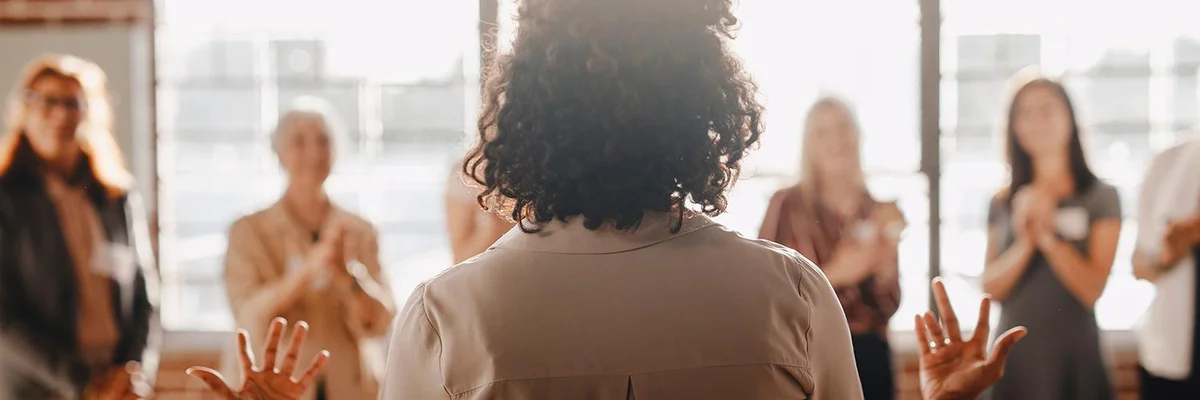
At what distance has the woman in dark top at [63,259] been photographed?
2807mm

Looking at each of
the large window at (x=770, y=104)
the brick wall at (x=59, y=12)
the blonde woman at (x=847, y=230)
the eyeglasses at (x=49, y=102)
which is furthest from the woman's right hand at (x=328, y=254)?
the brick wall at (x=59, y=12)

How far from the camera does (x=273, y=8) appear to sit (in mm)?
4391

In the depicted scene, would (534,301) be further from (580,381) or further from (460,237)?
(460,237)

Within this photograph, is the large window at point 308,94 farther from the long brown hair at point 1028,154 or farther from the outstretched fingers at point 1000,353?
the outstretched fingers at point 1000,353

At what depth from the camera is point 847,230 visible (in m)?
3.22

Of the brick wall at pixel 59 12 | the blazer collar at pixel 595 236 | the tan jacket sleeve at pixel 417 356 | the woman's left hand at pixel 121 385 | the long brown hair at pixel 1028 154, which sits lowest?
the woman's left hand at pixel 121 385

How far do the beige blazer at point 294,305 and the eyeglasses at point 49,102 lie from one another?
0.55m

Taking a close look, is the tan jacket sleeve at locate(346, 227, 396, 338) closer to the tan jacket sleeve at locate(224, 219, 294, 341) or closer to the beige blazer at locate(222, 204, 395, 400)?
the beige blazer at locate(222, 204, 395, 400)

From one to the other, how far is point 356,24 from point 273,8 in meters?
0.36

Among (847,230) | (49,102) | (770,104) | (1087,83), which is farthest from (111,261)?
(1087,83)

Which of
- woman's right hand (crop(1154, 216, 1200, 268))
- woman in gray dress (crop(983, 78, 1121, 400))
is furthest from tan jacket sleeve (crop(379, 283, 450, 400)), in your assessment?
woman's right hand (crop(1154, 216, 1200, 268))

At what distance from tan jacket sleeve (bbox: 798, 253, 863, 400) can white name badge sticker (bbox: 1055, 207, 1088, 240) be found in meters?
2.36

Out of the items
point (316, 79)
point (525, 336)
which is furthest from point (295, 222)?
point (525, 336)

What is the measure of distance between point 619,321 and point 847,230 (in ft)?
7.89
